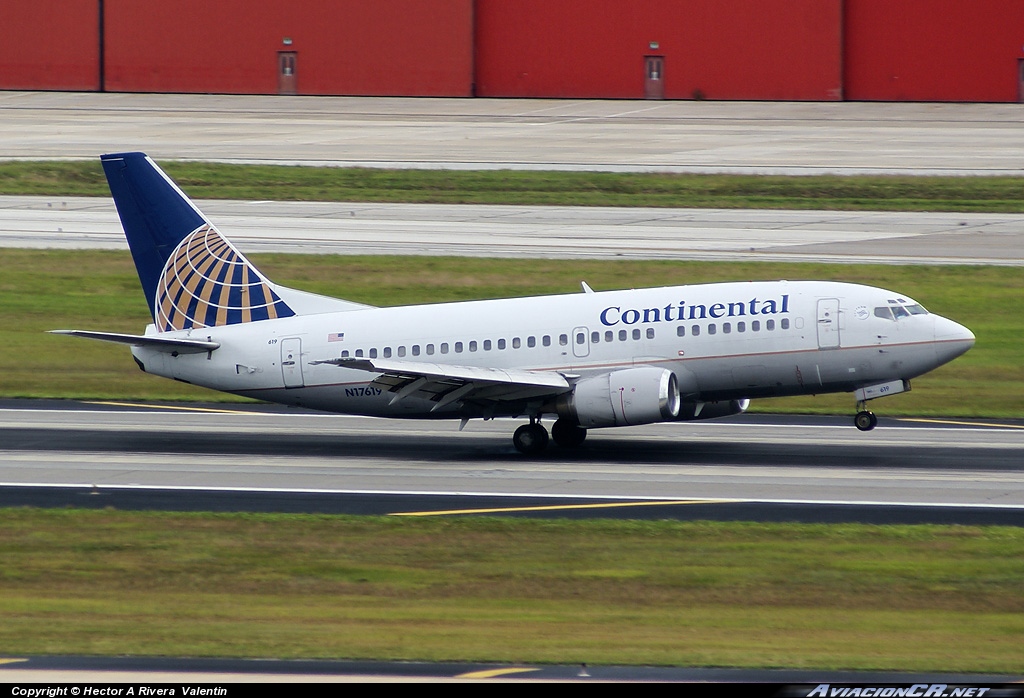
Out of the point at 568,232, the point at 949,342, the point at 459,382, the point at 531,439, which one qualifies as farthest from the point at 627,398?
the point at 568,232

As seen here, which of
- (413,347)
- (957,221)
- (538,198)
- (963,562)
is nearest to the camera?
(963,562)

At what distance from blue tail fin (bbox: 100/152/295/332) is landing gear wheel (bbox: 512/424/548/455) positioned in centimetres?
686

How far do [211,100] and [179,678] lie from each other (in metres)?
94.9

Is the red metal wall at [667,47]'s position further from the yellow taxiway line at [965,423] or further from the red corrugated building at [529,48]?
the yellow taxiway line at [965,423]

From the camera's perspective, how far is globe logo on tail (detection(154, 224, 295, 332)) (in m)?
38.3

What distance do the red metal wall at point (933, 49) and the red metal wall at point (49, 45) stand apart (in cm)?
5400

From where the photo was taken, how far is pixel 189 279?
38.3 metres

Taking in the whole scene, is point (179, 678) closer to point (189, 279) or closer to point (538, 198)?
point (189, 279)

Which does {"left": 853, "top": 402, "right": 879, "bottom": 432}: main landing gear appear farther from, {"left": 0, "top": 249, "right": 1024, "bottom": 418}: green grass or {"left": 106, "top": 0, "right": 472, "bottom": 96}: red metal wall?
{"left": 106, "top": 0, "right": 472, "bottom": 96}: red metal wall

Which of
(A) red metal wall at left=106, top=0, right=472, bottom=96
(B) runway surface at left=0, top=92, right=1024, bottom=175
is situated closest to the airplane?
(B) runway surface at left=0, top=92, right=1024, bottom=175

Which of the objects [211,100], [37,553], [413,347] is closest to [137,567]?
[37,553]

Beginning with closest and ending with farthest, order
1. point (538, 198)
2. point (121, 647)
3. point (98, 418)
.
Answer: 1. point (121, 647)
2. point (98, 418)
3. point (538, 198)

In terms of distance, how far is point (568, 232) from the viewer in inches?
2601

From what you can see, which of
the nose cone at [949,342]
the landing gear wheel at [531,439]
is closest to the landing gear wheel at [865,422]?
the nose cone at [949,342]
